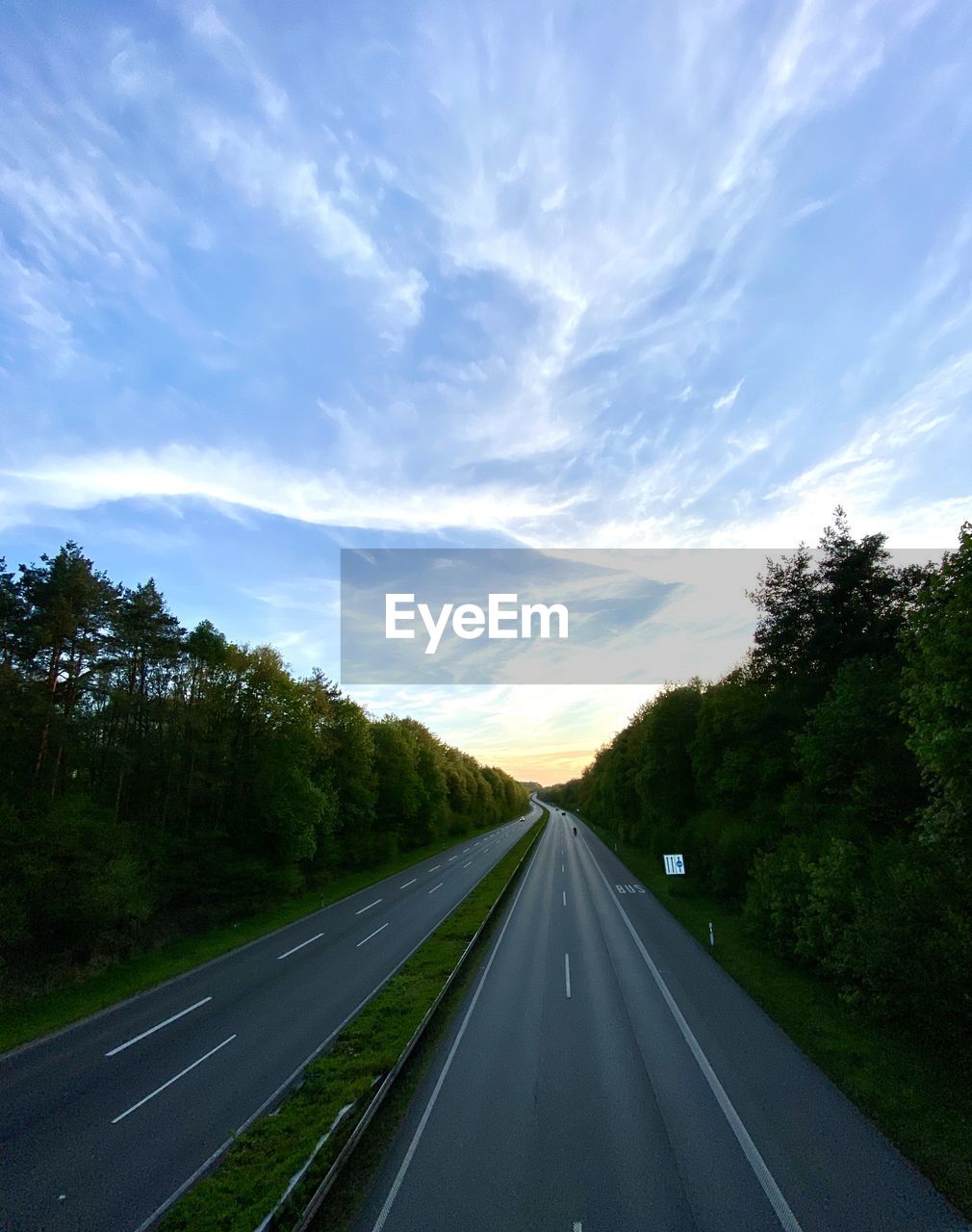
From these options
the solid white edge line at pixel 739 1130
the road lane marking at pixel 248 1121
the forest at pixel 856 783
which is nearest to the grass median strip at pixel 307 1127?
the road lane marking at pixel 248 1121

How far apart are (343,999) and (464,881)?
28.1 metres

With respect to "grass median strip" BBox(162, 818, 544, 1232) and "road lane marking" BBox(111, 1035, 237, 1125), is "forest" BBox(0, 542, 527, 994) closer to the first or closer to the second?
"road lane marking" BBox(111, 1035, 237, 1125)

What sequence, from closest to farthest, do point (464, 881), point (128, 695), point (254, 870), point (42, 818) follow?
point (42, 818)
point (128, 695)
point (254, 870)
point (464, 881)

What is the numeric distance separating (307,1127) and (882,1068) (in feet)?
42.5

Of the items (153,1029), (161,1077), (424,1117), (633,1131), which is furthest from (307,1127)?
(153,1029)

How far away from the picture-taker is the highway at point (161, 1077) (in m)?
11.2

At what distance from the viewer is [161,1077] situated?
15.7 metres

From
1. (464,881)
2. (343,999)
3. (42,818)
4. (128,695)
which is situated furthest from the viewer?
(464,881)

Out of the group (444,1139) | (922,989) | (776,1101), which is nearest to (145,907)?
(444,1139)

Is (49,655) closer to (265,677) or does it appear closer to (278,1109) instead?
(265,677)

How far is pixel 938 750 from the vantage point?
15.0 meters

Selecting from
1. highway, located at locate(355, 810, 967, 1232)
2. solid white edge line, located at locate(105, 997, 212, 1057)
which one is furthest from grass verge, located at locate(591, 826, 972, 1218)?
solid white edge line, located at locate(105, 997, 212, 1057)

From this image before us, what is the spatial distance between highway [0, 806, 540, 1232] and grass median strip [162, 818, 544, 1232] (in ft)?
1.77

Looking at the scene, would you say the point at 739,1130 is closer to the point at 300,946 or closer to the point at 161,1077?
the point at 161,1077
